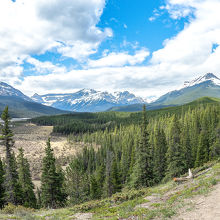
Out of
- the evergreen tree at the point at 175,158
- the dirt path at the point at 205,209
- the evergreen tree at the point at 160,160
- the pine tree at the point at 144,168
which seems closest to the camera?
the dirt path at the point at 205,209

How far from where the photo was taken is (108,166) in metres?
46.8

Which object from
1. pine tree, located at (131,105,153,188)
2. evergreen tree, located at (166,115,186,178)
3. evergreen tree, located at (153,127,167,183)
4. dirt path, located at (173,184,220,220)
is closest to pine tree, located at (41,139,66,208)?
pine tree, located at (131,105,153,188)

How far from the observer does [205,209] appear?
413 inches

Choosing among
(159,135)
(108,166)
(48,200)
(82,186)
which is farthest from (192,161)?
(48,200)

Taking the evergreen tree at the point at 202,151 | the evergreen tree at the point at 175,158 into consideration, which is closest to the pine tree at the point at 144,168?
the evergreen tree at the point at 175,158

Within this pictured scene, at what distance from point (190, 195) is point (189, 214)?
331 centimetres

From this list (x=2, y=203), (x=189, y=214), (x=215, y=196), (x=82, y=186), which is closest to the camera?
(x=189, y=214)

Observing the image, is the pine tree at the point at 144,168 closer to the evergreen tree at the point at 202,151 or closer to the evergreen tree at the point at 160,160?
the evergreen tree at the point at 160,160

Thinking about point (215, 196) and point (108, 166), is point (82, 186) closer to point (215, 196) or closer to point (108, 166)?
point (108, 166)

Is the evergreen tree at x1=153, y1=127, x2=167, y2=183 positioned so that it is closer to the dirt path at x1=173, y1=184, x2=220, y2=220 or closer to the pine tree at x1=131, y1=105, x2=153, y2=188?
the pine tree at x1=131, y1=105, x2=153, y2=188

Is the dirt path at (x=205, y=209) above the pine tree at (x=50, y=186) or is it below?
above

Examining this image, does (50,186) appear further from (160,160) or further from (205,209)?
(205,209)

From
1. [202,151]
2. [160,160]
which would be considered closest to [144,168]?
[160,160]

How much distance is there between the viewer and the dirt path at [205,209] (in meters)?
9.64
